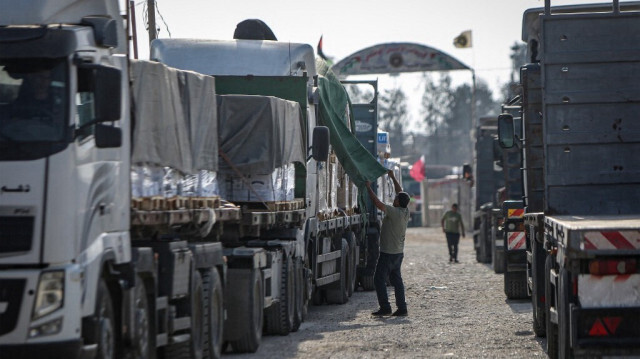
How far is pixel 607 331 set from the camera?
33.3 feet

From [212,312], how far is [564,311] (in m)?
3.86

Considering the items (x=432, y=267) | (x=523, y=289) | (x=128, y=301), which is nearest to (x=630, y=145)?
(x=128, y=301)

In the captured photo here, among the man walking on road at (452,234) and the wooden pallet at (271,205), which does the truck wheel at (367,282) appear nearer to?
the wooden pallet at (271,205)

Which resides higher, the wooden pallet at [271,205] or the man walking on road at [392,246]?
the wooden pallet at [271,205]

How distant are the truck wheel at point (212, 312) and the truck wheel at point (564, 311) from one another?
3620 mm

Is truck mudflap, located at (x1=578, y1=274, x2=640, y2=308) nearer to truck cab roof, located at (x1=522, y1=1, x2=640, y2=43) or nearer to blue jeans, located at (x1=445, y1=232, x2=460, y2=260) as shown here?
truck cab roof, located at (x1=522, y1=1, x2=640, y2=43)

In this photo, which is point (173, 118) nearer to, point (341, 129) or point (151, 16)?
point (341, 129)

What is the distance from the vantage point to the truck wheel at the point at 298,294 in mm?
16781

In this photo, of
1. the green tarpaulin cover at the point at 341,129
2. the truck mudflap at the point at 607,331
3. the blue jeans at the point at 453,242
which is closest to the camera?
the truck mudflap at the point at 607,331

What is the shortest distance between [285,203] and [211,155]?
2860 mm

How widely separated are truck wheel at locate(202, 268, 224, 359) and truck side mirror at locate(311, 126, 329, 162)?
415cm

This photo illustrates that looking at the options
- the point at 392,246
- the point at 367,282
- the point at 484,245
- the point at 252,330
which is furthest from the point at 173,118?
the point at 484,245

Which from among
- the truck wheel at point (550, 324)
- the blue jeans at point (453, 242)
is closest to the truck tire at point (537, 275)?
the truck wheel at point (550, 324)

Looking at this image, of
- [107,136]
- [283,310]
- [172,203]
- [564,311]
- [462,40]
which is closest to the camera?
[107,136]
